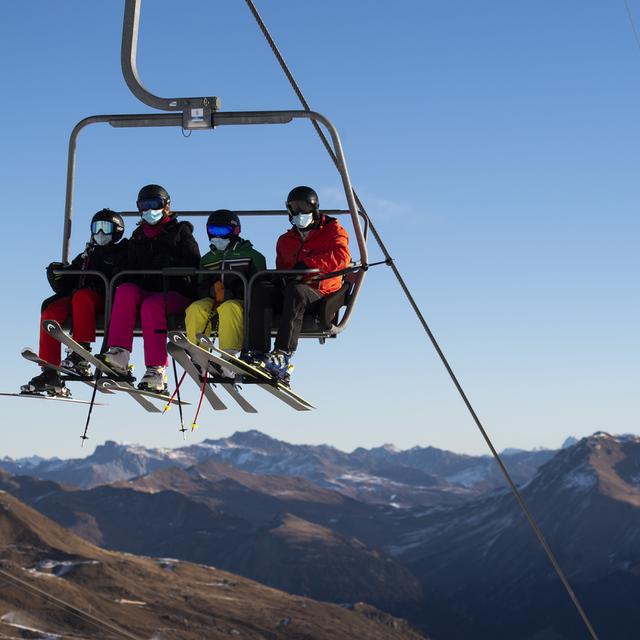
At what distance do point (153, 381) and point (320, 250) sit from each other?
2712mm

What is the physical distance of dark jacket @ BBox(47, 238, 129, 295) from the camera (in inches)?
571

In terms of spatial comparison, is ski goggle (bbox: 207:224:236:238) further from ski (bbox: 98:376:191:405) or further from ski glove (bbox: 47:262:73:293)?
ski glove (bbox: 47:262:73:293)

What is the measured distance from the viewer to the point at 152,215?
46.8ft

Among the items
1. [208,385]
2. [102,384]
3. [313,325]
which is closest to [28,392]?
[102,384]

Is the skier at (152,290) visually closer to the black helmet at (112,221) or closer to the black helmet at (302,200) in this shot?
the black helmet at (112,221)

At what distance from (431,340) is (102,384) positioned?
14.3 ft

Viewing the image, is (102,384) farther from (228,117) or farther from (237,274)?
(228,117)

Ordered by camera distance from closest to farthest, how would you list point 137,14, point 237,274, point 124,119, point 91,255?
point 137,14
point 124,119
point 237,274
point 91,255

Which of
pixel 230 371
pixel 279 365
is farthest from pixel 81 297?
pixel 279 365

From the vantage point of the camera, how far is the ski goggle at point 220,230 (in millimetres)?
13961

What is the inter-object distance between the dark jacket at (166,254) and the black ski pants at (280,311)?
3.45 ft

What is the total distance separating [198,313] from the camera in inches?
543

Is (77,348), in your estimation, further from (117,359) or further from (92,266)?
(92,266)

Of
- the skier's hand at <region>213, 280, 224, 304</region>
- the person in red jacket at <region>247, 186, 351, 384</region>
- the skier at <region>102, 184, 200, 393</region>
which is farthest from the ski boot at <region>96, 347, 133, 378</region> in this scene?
the person in red jacket at <region>247, 186, 351, 384</region>
